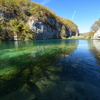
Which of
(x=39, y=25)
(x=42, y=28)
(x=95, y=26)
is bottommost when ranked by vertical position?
(x=42, y=28)

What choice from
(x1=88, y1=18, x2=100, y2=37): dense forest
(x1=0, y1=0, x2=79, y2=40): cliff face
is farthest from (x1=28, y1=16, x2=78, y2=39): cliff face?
(x1=88, y1=18, x2=100, y2=37): dense forest

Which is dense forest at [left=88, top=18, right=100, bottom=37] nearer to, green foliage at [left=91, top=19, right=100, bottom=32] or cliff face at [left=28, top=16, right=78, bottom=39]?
green foliage at [left=91, top=19, right=100, bottom=32]

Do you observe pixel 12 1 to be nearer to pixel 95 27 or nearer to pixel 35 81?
pixel 35 81

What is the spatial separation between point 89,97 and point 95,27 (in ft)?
231

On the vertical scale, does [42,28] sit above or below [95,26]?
below

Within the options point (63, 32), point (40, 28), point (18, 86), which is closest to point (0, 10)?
point (40, 28)

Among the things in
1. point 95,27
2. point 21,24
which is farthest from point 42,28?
point 95,27

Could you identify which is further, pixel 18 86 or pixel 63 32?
pixel 63 32

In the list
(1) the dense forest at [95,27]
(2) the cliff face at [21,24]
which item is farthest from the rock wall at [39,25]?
(1) the dense forest at [95,27]

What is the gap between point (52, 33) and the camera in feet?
211

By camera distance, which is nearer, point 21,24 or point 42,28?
point 21,24

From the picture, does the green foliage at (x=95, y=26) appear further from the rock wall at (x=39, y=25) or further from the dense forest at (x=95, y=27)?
the rock wall at (x=39, y=25)

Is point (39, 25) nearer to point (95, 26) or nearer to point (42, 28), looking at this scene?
point (42, 28)

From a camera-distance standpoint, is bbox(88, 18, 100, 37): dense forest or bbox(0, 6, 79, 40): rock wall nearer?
bbox(0, 6, 79, 40): rock wall
